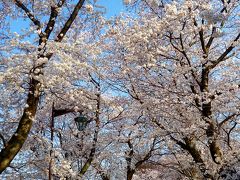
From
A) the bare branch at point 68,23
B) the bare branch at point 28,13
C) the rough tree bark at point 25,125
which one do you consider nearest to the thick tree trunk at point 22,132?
the rough tree bark at point 25,125

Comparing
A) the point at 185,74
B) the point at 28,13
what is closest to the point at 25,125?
the point at 28,13

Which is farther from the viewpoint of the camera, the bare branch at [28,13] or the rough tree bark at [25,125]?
the bare branch at [28,13]

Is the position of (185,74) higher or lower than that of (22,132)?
higher

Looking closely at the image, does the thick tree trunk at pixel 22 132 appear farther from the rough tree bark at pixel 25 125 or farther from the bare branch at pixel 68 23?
the bare branch at pixel 68 23

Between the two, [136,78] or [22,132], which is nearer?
[22,132]

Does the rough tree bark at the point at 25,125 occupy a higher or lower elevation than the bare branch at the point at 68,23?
lower

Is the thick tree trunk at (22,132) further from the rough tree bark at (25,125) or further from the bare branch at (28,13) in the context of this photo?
the bare branch at (28,13)

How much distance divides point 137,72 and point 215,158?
139 inches

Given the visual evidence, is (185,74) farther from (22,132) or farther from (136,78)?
(22,132)

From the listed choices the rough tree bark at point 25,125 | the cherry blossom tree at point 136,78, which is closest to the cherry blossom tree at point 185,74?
the cherry blossom tree at point 136,78

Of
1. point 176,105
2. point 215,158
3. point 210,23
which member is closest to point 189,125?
point 176,105

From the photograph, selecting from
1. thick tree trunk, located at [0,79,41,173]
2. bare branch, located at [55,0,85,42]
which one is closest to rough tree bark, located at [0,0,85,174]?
thick tree trunk, located at [0,79,41,173]

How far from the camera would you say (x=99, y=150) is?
15086mm

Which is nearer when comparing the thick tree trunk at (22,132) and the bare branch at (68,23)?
the thick tree trunk at (22,132)
